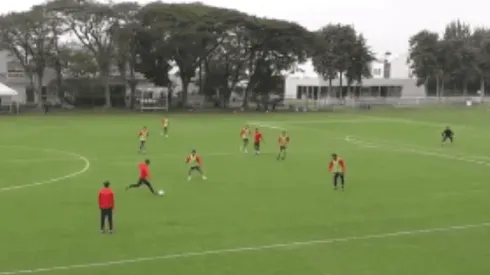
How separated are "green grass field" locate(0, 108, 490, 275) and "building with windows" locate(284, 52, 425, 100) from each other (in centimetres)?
8117

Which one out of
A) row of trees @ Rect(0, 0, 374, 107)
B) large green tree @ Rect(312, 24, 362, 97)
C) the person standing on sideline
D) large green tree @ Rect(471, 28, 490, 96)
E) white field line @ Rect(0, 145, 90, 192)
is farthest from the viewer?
large green tree @ Rect(471, 28, 490, 96)

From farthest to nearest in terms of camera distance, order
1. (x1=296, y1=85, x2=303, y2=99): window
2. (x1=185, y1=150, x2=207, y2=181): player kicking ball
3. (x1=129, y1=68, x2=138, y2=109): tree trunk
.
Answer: (x1=296, y1=85, x2=303, y2=99): window < (x1=129, y1=68, x2=138, y2=109): tree trunk < (x1=185, y1=150, x2=207, y2=181): player kicking ball

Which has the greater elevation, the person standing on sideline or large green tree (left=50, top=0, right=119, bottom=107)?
large green tree (left=50, top=0, right=119, bottom=107)

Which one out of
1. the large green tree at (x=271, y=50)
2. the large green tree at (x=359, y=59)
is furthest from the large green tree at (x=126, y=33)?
the large green tree at (x=359, y=59)

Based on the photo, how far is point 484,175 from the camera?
29734mm

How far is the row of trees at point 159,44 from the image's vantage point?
81062mm

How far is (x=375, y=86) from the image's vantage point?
407 ft

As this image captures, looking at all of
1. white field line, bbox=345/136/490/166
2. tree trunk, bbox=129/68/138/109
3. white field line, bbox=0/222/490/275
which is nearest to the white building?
tree trunk, bbox=129/68/138/109

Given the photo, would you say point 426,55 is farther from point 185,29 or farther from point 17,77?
point 17,77

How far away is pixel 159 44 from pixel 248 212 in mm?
66591

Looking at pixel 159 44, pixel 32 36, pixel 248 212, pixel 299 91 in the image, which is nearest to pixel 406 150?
pixel 248 212

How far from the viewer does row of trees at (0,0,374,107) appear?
81062mm

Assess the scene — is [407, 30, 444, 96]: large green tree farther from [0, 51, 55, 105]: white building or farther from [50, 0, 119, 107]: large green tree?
[0, 51, 55, 105]: white building

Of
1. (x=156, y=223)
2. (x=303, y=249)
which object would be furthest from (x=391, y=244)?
(x=156, y=223)
